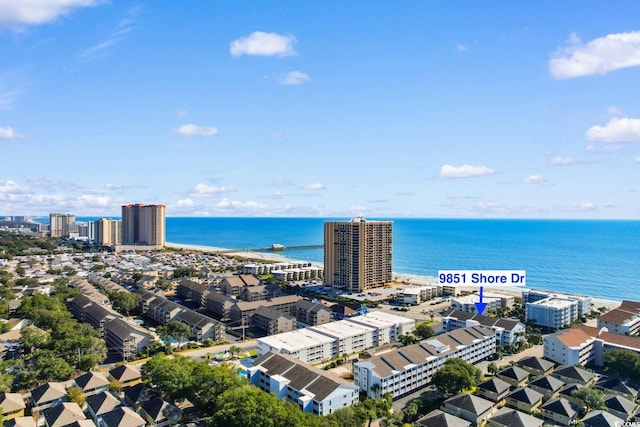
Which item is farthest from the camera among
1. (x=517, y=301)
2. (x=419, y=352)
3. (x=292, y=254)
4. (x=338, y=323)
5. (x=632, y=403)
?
(x=292, y=254)

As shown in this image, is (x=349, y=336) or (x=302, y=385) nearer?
(x=302, y=385)

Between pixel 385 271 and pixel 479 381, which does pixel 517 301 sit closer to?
pixel 385 271

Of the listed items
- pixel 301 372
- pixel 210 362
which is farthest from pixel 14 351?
pixel 301 372

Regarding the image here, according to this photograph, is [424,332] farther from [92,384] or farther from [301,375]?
[92,384]

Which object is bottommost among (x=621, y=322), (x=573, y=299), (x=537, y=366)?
(x=537, y=366)

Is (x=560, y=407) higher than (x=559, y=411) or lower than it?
higher

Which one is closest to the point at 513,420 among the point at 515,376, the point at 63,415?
the point at 515,376

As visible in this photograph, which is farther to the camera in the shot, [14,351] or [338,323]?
[338,323]
